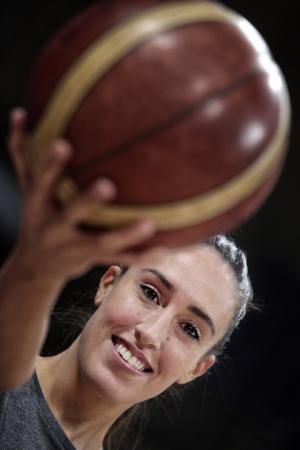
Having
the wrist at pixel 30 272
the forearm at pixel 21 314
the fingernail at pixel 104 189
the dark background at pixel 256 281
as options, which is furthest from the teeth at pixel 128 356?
the dark background at pixel 256 281

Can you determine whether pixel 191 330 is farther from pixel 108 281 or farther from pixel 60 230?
pixel 60 230

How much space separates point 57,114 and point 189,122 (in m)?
0.14

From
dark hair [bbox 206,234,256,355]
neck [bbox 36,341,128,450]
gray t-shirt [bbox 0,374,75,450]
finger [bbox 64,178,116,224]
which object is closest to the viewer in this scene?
finger [bbox 64,178,116,224]

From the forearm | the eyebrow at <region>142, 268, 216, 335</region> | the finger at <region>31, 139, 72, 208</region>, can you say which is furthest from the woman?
the finger at <region>31, 139, 72, 208</region>

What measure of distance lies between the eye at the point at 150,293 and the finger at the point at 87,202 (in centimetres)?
65

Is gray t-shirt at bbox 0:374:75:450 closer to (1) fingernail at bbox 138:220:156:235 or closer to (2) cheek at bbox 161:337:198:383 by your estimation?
(2) cheek at bbox 161:337:198:383

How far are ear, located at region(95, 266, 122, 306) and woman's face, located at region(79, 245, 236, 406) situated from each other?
0.04m

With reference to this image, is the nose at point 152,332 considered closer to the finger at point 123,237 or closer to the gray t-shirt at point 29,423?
the gray t-shirt at point 29,423

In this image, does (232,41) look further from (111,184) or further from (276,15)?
(276,15)

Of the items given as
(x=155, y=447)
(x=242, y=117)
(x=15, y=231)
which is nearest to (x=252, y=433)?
(x=155, y=447)

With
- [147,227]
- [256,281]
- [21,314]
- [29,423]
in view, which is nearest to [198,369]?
[29,423]

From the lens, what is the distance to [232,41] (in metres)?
0.93

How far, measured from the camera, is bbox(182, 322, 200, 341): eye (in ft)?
4.81

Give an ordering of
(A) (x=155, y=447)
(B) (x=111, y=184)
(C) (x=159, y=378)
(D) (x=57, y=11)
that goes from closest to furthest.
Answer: (B) (x=111, y=184) → (C) (x=159, y=378) → (A) (x=155, y=447) → (D) (x=57, y=11)
